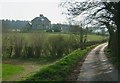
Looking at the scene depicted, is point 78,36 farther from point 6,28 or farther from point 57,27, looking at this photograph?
point 57,27

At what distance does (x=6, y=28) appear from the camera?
68.8m

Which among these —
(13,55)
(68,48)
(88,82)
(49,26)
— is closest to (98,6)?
(88,82)

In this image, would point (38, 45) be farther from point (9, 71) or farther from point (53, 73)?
point (53, 73)

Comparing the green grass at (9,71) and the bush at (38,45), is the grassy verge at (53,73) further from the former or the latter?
the bush at (38,45)

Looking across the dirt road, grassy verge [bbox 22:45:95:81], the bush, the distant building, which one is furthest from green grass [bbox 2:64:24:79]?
the distant building

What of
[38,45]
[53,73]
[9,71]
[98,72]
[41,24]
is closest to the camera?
[53,73]

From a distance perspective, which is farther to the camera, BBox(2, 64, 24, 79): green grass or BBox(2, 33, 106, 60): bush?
BBox(2, 33, 106, 60): bush

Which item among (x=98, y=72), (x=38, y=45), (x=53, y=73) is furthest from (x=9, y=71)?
(x=38, y=45)

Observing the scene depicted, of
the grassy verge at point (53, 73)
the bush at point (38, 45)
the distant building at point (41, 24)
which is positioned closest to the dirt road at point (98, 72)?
the grassy verge at point (53, 73)

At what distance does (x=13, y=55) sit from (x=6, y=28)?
8.30 meters

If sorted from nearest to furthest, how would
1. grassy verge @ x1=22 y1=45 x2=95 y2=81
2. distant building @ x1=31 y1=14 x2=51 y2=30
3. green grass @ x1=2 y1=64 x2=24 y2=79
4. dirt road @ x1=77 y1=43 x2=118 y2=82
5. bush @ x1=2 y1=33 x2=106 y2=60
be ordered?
grassy verge @ x1=22 y1=45 x2=95 y2=81 → dirt road @ x1=77 y1=43 x2=118 y2=82 → green grass @ x1=2 y1=64 x2=24 y2=79 → bush @ x1=2 y1=33 x2=106 y2=60 → distant building @ x1=31 y1=14 x2=51 y2=30

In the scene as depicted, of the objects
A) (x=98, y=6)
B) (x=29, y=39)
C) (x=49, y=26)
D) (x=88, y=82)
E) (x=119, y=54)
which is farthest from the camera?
(x=49, y=26)

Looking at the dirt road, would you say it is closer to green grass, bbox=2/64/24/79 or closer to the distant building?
green grass, bbox=2/64/24/79

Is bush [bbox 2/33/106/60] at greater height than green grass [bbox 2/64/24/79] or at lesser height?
greater
